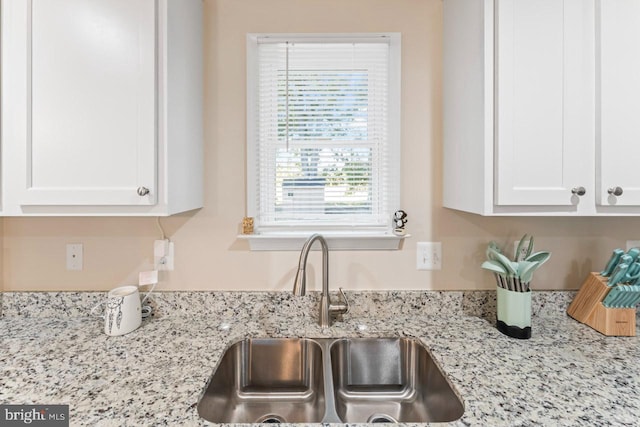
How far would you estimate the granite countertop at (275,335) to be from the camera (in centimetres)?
83

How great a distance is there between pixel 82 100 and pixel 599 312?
2056mm

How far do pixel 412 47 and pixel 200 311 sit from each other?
1500mm

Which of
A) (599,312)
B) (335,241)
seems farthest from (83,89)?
(599,312)

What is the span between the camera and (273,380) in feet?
4.10

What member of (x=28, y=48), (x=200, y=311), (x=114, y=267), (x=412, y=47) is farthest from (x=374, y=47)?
(x=114, y=267)

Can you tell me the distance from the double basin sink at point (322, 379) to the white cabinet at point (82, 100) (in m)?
0.71

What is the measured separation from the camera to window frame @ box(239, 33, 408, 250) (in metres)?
1.42

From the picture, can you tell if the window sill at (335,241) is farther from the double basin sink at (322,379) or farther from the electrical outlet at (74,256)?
the electrical outlet at (74,256)

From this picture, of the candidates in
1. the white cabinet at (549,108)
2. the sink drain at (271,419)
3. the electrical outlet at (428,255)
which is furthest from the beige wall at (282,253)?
the sink drain at (271,419)

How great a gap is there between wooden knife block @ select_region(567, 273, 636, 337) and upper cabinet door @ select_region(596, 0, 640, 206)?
0.38 m

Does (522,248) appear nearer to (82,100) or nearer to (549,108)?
(549,108)

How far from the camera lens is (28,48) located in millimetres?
1079

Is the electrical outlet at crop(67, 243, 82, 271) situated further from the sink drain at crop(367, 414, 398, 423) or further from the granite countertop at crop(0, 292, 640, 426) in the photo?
the sink drain at crop(367, 414, 398, 423)

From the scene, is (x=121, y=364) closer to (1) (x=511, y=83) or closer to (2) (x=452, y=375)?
(2) (x=452, y=375)
